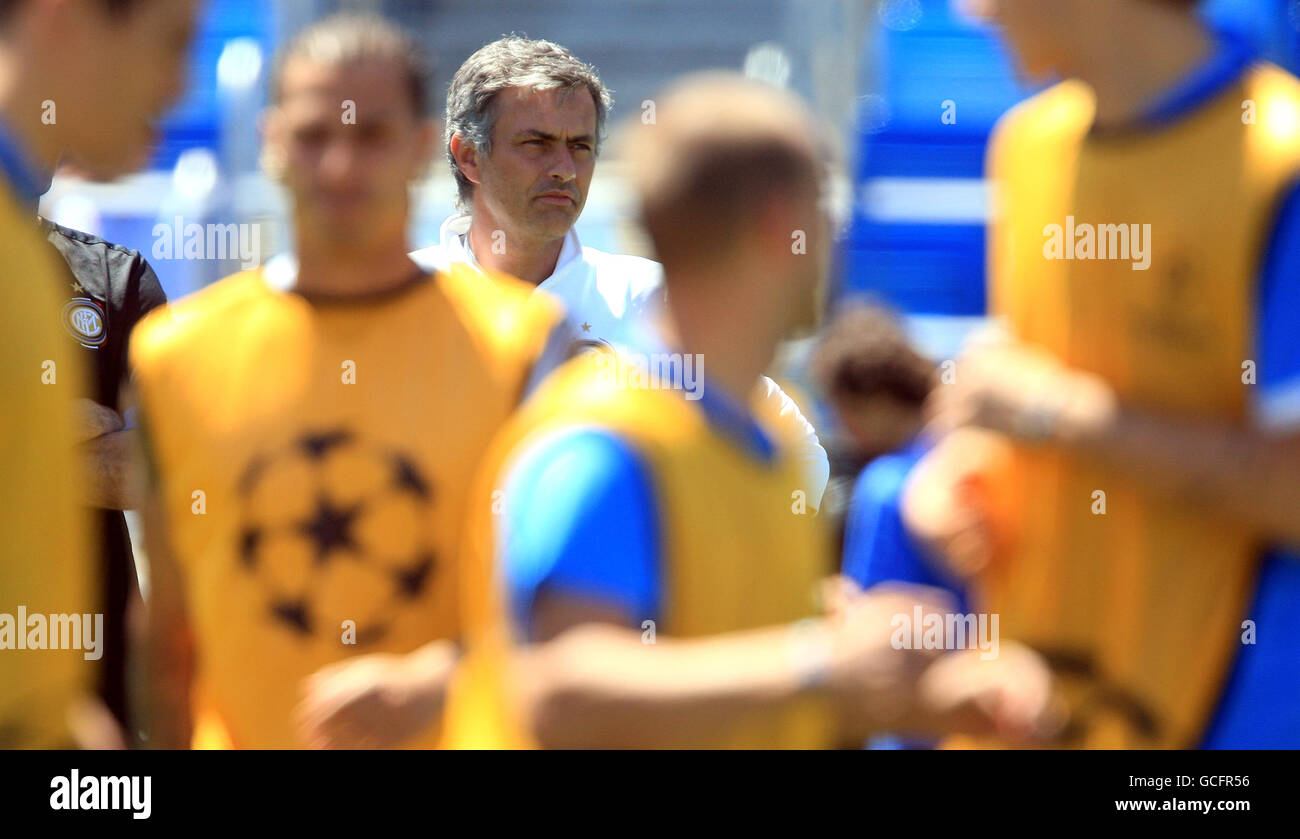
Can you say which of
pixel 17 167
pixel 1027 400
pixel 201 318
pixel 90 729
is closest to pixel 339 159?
pixel 201 318

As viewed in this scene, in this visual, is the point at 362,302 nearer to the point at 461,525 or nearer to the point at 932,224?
the point at 461,525

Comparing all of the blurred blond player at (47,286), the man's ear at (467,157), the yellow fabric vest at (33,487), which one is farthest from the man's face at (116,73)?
the man's ear at (467,157)

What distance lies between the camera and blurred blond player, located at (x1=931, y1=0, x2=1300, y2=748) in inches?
57.7

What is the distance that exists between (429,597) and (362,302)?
393 mm

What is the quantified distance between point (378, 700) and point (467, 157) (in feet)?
5.30

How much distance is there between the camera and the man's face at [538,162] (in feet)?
9.50

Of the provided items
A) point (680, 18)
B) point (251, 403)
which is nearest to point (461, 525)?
point (251, 403)

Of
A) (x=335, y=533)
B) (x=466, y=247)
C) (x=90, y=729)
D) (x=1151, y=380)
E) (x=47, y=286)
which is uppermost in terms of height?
(x=466, y=247)

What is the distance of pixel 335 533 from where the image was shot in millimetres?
1749

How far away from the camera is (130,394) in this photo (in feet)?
8.77

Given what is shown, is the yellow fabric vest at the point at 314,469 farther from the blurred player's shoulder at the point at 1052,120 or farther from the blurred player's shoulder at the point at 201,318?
the blurred player's shoulder at the point at 1052,120

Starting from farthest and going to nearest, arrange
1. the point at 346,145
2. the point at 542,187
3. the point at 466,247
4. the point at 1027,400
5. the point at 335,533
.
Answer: the point at 466,247
the point at 542,187
the point at 346,145
the point at 335,533
the point at 1027,400

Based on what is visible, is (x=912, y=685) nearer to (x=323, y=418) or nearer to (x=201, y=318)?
(x=323, y=418)

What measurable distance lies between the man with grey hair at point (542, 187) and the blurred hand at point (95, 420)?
671 mm
